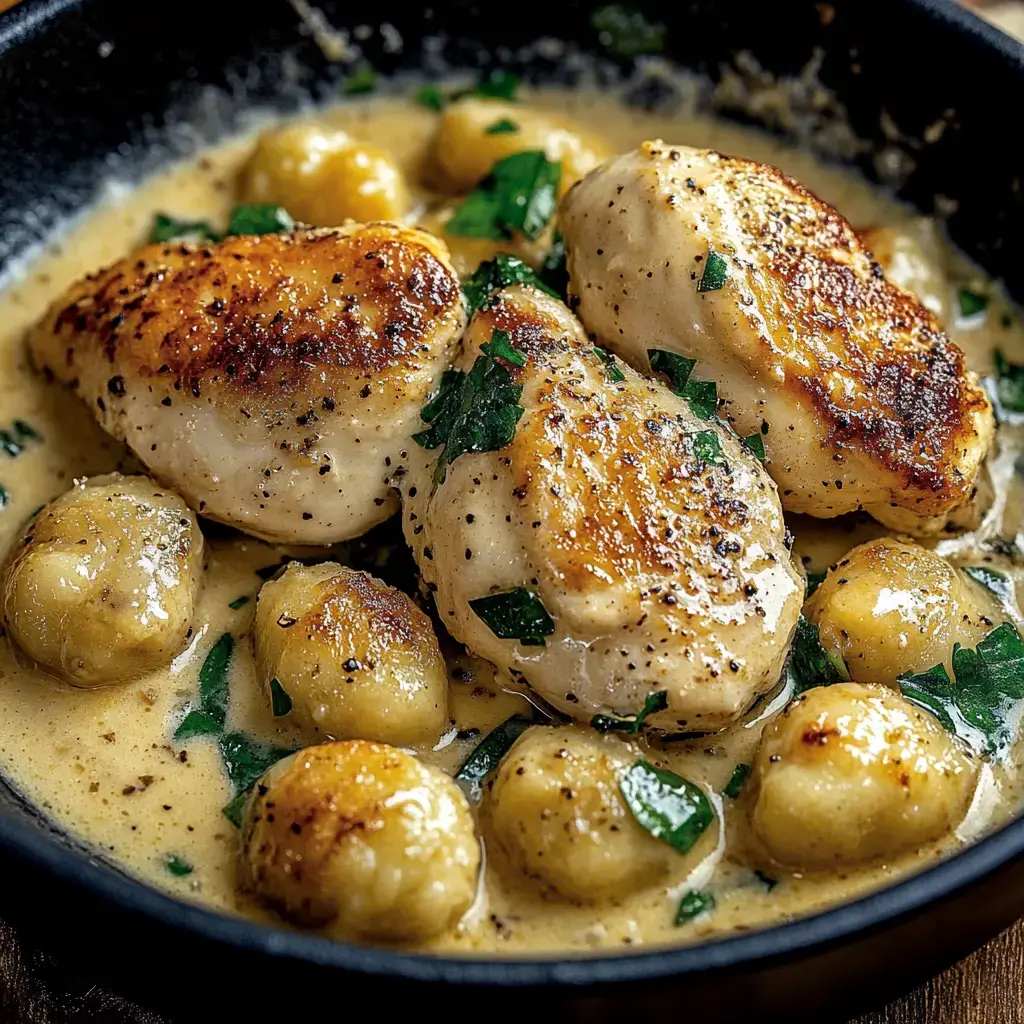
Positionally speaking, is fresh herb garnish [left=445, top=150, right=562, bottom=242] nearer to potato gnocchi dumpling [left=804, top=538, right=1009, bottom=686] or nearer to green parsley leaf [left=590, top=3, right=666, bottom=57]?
green parsley leaf [left=590, top=3, right=666, bottom=57]

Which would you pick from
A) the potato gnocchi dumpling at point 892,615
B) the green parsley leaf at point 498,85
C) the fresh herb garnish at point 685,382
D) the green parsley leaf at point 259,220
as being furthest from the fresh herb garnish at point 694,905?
the green parsley leaf at point 498,85

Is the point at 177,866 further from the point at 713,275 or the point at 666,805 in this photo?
the point at 713,275

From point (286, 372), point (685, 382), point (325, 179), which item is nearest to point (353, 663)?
point (286, 372)

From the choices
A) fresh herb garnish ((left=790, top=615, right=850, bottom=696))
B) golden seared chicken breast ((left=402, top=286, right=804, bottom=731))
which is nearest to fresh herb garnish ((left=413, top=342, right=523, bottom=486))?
golden seared chicken breast ((left=402, top=286, right=804, bottom=731))

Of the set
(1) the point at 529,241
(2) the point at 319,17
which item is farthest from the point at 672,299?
(2) the point at 319,17

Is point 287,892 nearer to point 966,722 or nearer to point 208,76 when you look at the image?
point 966,722

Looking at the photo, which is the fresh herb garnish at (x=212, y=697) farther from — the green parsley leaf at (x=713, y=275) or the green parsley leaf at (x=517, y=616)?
the green parsley leaf at (x=713, y=275)

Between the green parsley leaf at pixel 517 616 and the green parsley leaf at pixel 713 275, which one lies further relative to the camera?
the green parsley leaf at pixel 713 275
